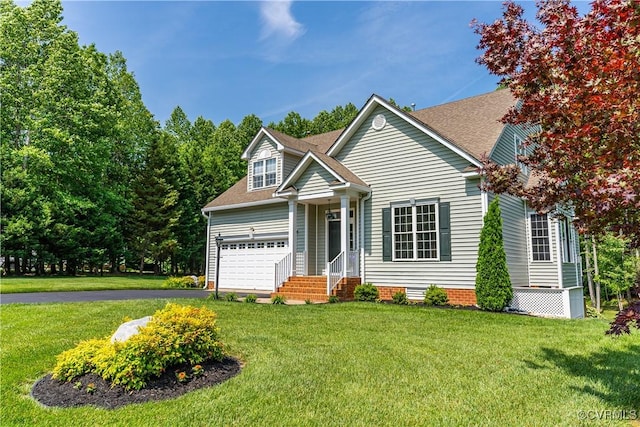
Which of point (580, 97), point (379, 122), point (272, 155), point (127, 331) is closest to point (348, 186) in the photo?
point (379, 122)

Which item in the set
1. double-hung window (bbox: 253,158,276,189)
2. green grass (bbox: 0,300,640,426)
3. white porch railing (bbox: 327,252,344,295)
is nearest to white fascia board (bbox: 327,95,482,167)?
double-hung window (bbox: 253,158,276,189)

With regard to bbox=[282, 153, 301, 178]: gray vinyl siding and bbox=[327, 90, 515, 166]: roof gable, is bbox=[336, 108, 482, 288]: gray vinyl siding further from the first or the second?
bbox=[282, 153, 301, 178]: gray vinyl siding

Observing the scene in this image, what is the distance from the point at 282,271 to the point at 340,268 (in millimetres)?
2370

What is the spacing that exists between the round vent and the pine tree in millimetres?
4671

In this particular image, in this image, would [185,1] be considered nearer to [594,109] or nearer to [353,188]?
[353,188]

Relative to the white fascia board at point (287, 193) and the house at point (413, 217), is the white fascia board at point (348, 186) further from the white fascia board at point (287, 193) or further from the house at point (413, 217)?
the white fascia board at point (287, 193)

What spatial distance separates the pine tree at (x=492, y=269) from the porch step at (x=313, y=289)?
402 centimetres

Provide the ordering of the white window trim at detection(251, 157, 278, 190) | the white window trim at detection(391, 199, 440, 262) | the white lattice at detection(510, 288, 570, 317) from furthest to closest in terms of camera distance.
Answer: the white window trim at detection(251, 157, 278, 190) < the white window trim at detection(391, 199, 440, 262) < the white lattice at detection(510, 288, 570, 317)

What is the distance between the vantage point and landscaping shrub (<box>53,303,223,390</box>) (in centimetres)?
427

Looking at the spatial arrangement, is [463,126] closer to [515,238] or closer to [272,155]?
[515,238]

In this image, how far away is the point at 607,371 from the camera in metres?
5.08

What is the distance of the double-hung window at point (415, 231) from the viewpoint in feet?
40.4

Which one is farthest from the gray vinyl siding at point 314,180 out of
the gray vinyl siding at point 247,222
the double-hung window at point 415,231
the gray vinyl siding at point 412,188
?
the double-hung window at point 415,231

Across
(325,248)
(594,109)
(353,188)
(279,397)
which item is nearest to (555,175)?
(594,109)
